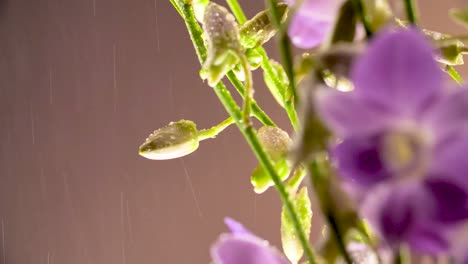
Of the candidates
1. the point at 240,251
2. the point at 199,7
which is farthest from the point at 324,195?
the point at 199,7

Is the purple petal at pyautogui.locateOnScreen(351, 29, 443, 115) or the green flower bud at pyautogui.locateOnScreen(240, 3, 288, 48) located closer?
the purple petal at pyautogui.locateOnScreen(351, 29, 443, 115)

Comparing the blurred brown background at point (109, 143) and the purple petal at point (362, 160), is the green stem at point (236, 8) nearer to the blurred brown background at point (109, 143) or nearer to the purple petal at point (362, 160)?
the purple petal at point (362, 160)

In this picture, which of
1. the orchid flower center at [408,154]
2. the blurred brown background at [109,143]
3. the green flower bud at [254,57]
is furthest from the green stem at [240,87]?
the blurred brown background at [109,143]

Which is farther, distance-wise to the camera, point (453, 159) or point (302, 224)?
point (302, 224)

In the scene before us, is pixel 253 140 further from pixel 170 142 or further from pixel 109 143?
pixel 109 143

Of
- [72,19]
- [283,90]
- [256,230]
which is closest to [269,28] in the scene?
[283,90]

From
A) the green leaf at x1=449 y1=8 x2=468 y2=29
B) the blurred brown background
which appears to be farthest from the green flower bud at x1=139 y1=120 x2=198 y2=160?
the blurred brown background

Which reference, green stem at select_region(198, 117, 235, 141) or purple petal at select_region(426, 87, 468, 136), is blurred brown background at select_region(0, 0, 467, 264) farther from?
purple petal at select_region(426, 87, 468, 136)

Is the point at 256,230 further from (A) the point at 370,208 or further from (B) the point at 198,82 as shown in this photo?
(A) the point at 370,208
